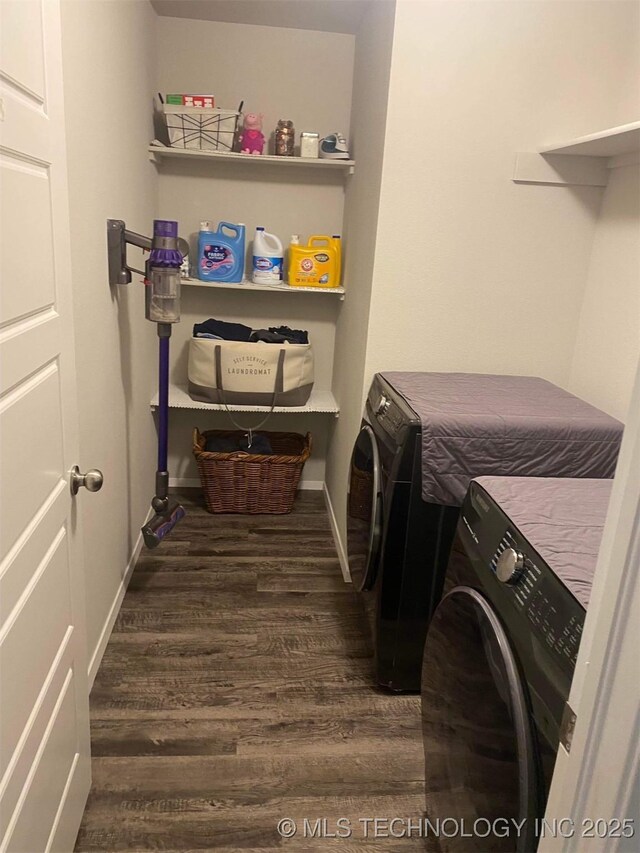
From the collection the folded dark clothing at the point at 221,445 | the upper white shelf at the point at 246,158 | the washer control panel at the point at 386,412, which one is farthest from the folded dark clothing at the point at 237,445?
the upper white shelf at the point at 246,158

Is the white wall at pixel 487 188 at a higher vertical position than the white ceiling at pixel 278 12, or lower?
lower

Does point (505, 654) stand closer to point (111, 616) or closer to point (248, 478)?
point (111, 616)

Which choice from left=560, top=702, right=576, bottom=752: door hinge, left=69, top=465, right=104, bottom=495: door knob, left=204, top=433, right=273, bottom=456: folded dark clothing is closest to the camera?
left=560, top=702, right=576, bottom=752: door hinge

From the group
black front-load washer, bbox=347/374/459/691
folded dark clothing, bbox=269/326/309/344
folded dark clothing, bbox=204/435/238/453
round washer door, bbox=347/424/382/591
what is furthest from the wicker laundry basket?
black front-load washer, bbox=347/374/459/691

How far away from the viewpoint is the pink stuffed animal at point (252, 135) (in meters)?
2.80

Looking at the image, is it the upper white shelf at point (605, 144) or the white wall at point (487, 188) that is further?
the white wall at point (487, 188)

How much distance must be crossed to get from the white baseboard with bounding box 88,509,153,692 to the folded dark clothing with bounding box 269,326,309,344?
105 centimetres

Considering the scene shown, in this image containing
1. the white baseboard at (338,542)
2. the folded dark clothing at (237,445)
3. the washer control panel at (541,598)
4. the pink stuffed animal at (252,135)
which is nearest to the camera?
the washer control panel at (541,598)

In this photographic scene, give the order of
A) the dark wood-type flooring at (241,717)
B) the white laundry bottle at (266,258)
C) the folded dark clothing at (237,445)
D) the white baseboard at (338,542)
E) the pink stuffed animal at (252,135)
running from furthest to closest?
1. the folded dark clothing at (237,445)
2. the white laundry bottle at (266,258)
3. the pink stuffed animal at (252,135)
4. the white baseboard at (338,542)
5. the dark wood-type flooring at (241,717)

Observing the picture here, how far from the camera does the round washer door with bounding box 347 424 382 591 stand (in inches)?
74.6

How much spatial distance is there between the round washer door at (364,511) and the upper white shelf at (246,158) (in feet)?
4.26

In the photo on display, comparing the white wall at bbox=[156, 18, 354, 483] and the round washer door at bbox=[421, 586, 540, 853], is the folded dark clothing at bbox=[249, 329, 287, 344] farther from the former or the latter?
the round washer door at bbox=[421, 586, 540, 853]

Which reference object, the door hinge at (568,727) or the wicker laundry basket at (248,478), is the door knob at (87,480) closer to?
the door hinge at (568,727)

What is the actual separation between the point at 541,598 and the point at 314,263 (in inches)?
87.6
